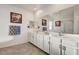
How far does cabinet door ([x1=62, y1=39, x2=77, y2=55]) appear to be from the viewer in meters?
1.27

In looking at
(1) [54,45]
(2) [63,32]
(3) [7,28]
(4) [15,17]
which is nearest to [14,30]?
(3) [7,28]

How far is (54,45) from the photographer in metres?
1.58

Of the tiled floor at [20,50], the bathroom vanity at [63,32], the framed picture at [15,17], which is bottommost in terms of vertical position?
the tiled floor at [20,50]

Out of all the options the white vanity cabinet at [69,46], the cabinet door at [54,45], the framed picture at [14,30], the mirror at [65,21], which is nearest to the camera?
the white vanity cabinet at [69,46]

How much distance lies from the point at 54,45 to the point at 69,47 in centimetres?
32

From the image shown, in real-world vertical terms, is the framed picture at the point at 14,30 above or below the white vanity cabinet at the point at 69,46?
above

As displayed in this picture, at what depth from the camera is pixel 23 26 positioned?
1.65 meters

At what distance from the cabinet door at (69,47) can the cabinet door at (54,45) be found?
12cm

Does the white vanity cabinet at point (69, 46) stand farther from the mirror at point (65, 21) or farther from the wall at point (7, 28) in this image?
the wall at point (7, 28)

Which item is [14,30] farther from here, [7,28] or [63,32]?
[63,32]

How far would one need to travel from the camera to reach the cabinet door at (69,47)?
1266 millimetres

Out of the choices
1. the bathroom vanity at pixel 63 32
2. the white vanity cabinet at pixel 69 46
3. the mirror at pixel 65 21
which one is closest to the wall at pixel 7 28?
the bathroom vanity at pixel 63 32

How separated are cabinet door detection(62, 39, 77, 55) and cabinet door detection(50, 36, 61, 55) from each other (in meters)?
0.12
